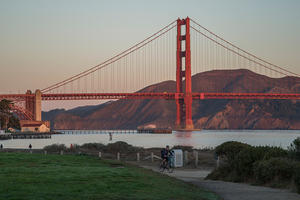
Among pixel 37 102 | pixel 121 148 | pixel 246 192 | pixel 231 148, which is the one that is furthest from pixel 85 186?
pixel 37 102

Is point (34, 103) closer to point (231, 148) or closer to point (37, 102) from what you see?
point (37, 102)

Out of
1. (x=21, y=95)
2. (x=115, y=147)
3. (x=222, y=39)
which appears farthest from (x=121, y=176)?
(x=222, y=39)

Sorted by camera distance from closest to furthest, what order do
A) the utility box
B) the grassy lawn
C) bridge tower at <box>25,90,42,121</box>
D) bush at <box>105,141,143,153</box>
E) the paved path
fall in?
the grassy lawn < the paved path < the utility box < bush at <box>105,141,143,153</box> < bridge tower at <box>25,90,42,121</box>

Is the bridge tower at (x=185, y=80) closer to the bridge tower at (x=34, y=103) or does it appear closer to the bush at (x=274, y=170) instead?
the bridge tower at (x=34, y=103)

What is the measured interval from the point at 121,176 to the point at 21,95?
5513 inches

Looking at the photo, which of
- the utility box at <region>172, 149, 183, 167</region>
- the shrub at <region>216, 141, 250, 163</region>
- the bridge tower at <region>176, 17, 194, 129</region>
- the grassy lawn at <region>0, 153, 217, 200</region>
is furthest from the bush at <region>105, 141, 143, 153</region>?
the bridge tower at <region>176, 17, 194, 129</region>

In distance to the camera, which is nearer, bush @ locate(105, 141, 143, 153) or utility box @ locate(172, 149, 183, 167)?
utility box @ locate(172, 149, 183, 167)

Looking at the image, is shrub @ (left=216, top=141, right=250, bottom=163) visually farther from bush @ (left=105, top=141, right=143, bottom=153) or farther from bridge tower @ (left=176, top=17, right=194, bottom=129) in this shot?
bridge tower @ (left=176, top=17, right=194, bottom=129)

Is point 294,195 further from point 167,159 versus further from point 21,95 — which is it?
point 21,95

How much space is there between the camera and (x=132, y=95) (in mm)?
140625

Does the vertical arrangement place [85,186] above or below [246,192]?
above

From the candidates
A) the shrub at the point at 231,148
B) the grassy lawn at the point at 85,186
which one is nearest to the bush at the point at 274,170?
the grassy lawn at the point at 85,186

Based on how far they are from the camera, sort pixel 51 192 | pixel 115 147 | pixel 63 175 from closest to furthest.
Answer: pixel 51 192 → pixel 63 175 → pixel 115 147

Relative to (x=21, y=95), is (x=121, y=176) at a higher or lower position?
lower
